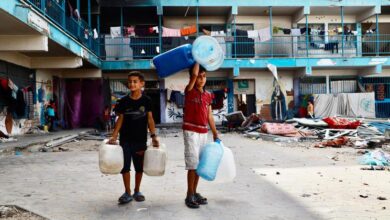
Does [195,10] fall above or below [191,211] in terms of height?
above

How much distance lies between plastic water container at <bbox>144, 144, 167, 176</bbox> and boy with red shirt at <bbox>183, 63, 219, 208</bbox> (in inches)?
10.8

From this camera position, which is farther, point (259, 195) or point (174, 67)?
point (259, 195)

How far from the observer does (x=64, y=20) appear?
538 inches

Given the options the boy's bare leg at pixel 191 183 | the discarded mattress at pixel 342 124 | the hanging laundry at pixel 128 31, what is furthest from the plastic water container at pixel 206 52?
the hanging laundry at pixel 128 31

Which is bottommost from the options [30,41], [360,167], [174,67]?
[360,167]

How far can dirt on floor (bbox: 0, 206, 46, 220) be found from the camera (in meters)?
4.16

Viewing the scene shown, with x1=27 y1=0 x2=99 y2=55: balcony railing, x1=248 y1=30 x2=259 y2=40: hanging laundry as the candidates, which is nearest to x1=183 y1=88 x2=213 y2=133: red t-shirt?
x1=27 y1=0 x2=99 y2=55: balcony railing

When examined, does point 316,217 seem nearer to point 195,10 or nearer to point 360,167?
point 360,167

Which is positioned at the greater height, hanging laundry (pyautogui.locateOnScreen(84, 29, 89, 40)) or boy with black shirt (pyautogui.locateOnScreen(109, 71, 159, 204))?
hanging laundry (pyautogui.locateOnScreen(84, 29, 89, 40))

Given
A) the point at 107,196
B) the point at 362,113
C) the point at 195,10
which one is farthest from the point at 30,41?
the point at 362,113

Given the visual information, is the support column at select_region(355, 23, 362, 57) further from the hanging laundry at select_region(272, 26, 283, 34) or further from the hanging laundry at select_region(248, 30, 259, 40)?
the hanging laundry at select_region(248, 30, 259, 40)

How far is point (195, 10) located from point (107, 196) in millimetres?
18688

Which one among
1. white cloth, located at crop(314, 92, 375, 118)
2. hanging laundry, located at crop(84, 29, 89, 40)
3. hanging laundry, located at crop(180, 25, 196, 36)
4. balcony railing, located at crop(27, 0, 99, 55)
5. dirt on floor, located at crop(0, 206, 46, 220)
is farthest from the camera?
white cloth, located at crop(314, 92, 375, 118)

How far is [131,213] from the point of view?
14.1 ft
